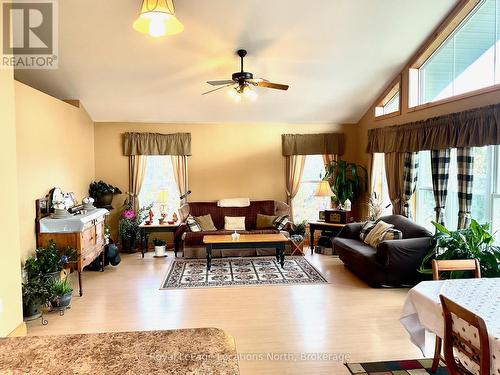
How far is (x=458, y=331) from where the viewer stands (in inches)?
77.5

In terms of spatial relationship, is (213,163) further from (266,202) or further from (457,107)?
(457,107)

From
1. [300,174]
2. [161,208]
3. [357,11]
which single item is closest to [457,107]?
[357,11]

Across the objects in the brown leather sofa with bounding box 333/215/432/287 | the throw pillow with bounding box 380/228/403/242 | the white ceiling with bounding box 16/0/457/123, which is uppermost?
the white ceiling with bounding box 16/0/457/123

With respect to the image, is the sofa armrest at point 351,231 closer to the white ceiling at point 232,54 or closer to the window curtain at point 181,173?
the white ceiling at point 232,54

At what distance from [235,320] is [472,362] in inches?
93.0

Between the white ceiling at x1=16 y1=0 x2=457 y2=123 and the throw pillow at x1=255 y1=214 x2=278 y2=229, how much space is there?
2.05 m

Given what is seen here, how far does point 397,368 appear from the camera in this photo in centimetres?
288

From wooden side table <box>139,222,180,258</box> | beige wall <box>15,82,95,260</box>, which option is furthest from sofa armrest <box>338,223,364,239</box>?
beige wall <box>15,82,95,260</box>

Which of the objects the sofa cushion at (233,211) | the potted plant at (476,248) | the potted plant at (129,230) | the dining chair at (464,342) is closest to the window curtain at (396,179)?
the potted plant at (476,248)

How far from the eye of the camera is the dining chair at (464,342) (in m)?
1.71

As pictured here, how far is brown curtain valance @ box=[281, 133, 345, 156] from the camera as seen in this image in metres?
7.48

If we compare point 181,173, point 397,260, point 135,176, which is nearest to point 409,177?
point 397,260

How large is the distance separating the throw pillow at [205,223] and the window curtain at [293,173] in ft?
5.63

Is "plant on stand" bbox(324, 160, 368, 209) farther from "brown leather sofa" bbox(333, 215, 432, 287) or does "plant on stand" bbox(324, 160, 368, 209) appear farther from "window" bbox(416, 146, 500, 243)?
"window" bbox(416, 146, 500, 243)
